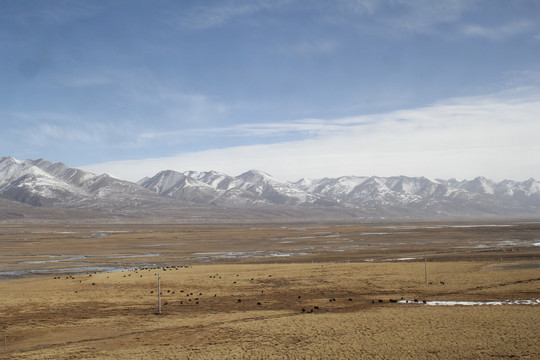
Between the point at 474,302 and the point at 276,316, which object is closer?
the point at 276,316

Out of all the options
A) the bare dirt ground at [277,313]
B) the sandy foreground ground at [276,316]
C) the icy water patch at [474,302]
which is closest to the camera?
the sandy foreground ground at [276,316]

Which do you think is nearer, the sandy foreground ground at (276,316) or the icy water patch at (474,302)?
the sandy foreground ground at (276,316)

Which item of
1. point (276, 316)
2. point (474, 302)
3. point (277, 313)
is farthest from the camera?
point (474, 302)

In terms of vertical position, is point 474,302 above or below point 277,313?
above

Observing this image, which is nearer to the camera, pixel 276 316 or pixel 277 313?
pixel 276 316

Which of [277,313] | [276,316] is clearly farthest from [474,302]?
[276,316]

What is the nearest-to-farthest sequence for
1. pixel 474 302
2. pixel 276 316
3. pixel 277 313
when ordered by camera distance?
pixel 276 316 → pixel 277 313 → pixel 474 302

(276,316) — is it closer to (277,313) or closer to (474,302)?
(277,313)

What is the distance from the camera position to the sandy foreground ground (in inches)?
864

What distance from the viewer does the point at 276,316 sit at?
29438mm

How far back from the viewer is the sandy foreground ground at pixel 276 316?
21953mm

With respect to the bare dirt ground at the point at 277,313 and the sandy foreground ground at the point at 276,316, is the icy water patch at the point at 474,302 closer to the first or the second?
the bare dirt ground at the point at 277,313

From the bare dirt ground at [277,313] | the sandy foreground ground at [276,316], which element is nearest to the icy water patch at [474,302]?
the bare dirt ground at [277,313]

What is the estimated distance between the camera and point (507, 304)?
3050 centimetres
